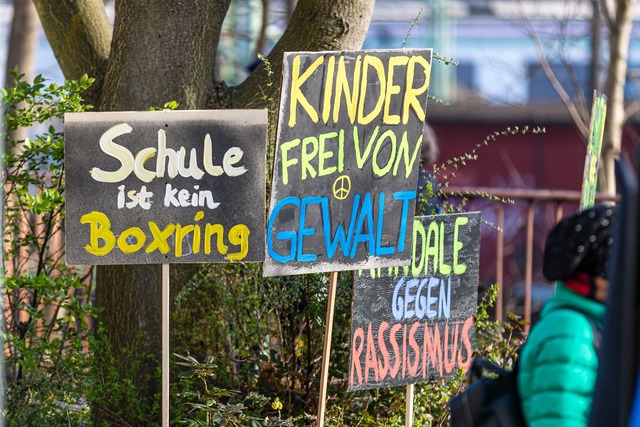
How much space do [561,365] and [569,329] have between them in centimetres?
10

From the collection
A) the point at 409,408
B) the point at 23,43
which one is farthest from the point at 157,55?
the point at 23,43

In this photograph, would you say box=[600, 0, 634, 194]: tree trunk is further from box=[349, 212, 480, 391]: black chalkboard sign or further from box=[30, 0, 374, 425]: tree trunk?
box=[349, 212, 480, 391]: black chalkboard sign

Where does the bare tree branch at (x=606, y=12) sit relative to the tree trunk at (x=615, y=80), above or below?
above

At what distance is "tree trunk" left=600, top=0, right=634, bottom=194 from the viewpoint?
7352 mm

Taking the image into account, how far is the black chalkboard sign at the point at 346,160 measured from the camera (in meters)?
3.84

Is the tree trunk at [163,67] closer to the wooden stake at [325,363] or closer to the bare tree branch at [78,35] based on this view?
the bare tree branch at [78,35]

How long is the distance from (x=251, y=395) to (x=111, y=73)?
1.73 metres

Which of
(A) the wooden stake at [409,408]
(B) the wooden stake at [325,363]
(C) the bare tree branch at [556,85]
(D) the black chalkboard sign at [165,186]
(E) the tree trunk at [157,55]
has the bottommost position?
(A) the wooden stake at [409,408]

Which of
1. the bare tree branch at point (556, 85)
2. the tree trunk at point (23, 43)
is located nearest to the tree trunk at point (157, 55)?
the tree trunk at point (23, 43)

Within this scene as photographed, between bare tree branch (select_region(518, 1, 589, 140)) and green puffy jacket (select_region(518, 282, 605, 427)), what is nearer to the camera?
green puffy jacket (select_region(518, 282, 605, 427))

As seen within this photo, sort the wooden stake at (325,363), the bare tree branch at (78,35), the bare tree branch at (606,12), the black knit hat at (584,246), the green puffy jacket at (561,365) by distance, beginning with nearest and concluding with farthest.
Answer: the green puffy jacket at (561,365) < the black knit hat at (584,246) < the wooden stake at (325,363) < the bare tree branch at (78,35) < the bare tree branch at (606,12)

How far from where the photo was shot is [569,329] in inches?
102

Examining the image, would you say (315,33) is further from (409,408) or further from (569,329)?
(569,329)

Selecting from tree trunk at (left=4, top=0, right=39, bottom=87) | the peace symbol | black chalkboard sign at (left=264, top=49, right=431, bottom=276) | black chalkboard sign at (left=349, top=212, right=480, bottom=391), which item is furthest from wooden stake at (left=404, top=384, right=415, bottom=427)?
tree trunk at (left=4, top=0, right=39, bottom=87)
